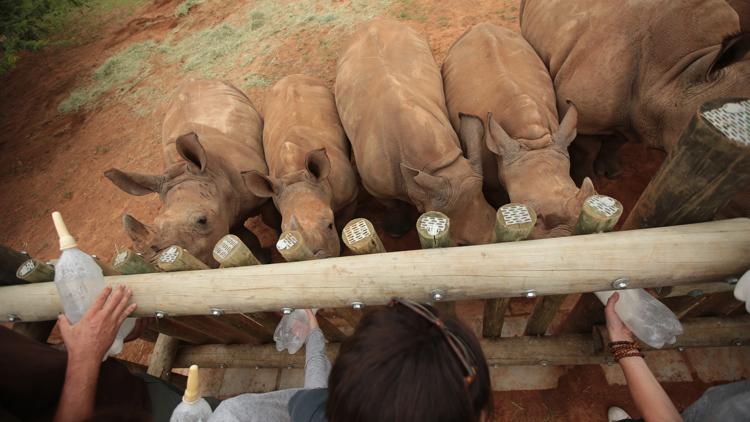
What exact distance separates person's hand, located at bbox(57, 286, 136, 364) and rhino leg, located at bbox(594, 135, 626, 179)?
15.5 feet

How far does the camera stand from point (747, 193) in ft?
9.68

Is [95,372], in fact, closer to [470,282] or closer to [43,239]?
[470,282]

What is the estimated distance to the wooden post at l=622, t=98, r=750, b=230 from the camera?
1.62 meters

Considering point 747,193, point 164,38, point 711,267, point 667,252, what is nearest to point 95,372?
point 667,252

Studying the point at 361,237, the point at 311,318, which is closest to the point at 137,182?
the point at 311,318

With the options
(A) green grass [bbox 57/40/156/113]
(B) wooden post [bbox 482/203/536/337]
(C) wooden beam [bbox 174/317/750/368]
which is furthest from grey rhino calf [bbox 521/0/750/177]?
(A) green grass [bbox 57/40/156/113]

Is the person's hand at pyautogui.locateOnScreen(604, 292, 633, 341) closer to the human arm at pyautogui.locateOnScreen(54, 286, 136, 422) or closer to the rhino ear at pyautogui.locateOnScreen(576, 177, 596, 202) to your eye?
the rhino ear at pyautogui.locateOnScreen(576, 177, 596, 202)

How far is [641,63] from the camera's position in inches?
155

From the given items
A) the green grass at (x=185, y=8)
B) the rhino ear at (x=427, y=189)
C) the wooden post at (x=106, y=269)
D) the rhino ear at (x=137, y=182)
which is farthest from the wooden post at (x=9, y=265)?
the green grass at (x=185, y=8)

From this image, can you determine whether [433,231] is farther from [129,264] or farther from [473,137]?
[473,137]

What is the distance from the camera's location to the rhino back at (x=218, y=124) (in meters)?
4.82

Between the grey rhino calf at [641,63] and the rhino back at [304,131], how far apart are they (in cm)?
247

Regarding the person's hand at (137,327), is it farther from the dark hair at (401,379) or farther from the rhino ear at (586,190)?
the rhino ear at (586,190)

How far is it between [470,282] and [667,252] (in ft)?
2.69
